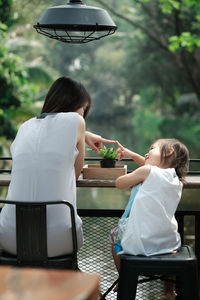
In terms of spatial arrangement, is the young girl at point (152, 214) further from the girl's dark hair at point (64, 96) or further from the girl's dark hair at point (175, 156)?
the girl's dark hair at point (64, 96)

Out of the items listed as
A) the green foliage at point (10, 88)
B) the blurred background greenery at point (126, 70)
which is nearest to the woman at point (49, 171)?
the blurred background greenery at point (126, 70)

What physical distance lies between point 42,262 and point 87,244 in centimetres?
100

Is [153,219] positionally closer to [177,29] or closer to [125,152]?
[125,152]

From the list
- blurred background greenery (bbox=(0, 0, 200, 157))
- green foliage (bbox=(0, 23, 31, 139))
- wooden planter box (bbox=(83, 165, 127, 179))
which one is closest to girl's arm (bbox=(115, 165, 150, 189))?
wooden planter box (bbox=(83, 165, 127, 179))

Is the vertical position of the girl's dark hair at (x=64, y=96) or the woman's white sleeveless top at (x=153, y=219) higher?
the girl's dark hair at (x=64, y=96)

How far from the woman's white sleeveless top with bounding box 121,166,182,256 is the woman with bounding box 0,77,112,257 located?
0.29 metres

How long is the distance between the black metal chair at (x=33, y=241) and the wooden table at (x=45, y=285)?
1.28m

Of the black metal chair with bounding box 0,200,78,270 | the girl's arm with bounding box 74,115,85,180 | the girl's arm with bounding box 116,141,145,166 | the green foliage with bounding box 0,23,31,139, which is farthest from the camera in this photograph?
the green foliage with bounding box 0,23,31,139

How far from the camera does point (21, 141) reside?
313 cm

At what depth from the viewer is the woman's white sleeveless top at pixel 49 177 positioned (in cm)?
302

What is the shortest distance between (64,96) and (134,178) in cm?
59

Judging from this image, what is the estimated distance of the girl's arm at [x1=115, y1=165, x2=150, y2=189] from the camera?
10.2 ft

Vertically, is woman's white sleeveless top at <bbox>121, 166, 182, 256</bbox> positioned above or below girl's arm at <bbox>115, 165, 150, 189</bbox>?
below

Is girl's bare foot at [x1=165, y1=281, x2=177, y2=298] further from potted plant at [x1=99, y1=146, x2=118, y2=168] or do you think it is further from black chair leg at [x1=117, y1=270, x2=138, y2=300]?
potted plant at [x1=99, y1=146, x2=118, y2=168]
